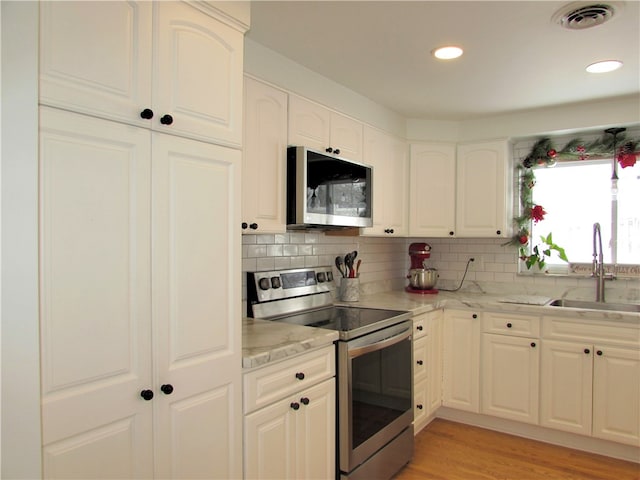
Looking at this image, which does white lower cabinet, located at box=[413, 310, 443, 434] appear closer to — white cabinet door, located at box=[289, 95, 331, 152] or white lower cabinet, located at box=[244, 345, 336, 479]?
white lower cabinet, located at box=[244, 345, 336, 479]

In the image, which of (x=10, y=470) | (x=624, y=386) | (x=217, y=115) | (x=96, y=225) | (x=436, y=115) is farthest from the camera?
(x=436, y=115)

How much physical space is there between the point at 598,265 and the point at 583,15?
210 cm

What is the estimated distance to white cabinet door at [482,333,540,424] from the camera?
308 cm

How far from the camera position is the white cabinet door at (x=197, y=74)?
4.79 ft

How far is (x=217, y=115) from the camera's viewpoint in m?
1.65

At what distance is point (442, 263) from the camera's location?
4.10 m

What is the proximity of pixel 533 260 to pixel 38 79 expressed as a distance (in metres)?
3.50

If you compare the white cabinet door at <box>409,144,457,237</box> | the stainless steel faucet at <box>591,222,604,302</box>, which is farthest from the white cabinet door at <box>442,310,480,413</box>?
the stainless steel faucet at <box>591,222,604,302</box>

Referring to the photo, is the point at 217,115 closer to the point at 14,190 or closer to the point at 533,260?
the point at 14,190

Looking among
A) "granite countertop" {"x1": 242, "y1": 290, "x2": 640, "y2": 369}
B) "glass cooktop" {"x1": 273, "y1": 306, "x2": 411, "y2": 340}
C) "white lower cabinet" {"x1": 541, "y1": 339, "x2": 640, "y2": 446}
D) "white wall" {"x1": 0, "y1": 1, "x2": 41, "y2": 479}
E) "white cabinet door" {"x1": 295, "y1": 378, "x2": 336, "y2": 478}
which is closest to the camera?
"white wall" {"x1": 0, "y1": 1, "x2": 41, "y2": 479}

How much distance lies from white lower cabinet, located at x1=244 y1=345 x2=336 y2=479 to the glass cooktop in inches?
7.0

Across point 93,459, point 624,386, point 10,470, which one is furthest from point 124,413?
point 624,386

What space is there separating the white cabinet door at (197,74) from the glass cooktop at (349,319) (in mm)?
1081

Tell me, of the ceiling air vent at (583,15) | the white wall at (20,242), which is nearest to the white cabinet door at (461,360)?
the ceiling air vent at (583,15)
